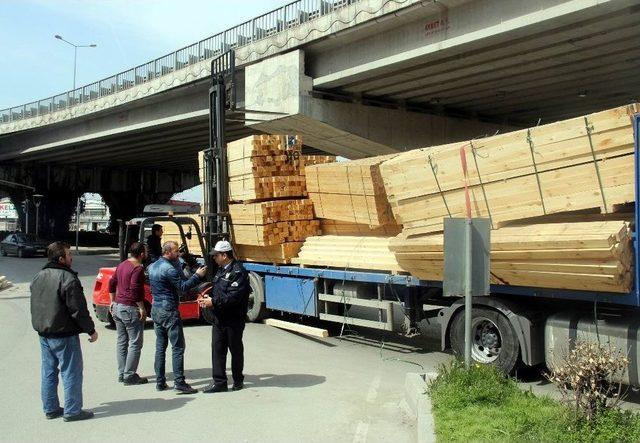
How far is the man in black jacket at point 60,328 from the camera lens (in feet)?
18.5

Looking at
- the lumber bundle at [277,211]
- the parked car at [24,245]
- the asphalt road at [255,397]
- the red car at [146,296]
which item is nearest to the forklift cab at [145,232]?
the red car at [146,296]

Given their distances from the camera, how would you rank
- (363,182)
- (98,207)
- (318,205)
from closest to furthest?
(363,182), (318,205), (98,207)

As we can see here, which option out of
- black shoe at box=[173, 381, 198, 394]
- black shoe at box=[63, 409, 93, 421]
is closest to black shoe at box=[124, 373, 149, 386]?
black shoe at box=[173, 381, 198, 394]

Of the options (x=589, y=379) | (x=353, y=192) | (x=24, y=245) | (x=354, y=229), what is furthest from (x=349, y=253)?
(x=24, y=245)

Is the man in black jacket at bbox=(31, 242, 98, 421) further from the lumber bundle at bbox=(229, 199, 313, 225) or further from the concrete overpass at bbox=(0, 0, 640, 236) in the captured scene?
the concrete overpass at bbox=(0, 0, 640, 236)

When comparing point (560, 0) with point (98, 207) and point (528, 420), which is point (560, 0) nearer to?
point (528, 420)

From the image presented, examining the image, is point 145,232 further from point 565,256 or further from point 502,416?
point 502,416

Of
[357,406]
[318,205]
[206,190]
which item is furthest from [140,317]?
[206,190]

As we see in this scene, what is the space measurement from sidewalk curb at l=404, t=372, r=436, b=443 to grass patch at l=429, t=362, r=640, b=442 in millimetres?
66

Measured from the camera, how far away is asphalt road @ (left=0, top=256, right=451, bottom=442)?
17.7 ft

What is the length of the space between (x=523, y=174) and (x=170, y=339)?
451 centimetres

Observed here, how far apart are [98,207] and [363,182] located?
405ft

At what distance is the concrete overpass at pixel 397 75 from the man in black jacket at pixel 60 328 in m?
9.33

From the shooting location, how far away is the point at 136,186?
5419cm
